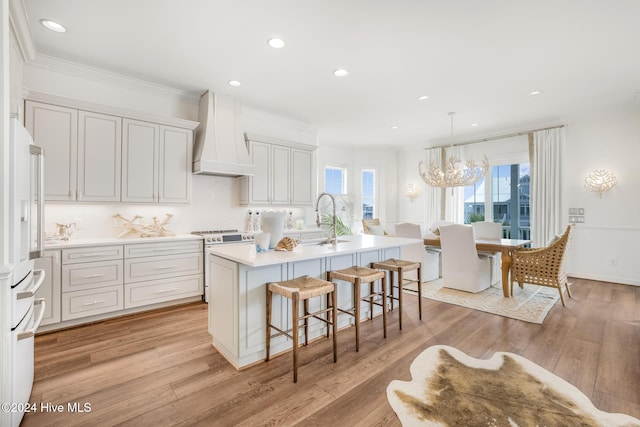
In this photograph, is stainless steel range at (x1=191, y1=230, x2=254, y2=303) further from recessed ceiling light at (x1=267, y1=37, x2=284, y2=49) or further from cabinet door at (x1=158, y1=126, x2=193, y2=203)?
recessed ceiling light at (x1=267, y1=37, x2=284, y2=49)

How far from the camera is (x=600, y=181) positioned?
16.0 feet

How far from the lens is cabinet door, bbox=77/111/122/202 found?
328 cm

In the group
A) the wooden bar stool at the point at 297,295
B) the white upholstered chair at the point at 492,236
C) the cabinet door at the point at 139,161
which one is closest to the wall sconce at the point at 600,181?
the white upholstered chair at the point at 492,236

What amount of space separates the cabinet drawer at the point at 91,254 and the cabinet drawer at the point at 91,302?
1.09ft

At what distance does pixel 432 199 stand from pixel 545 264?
10.8ft

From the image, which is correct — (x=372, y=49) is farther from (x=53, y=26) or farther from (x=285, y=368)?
(x=285, y=368)

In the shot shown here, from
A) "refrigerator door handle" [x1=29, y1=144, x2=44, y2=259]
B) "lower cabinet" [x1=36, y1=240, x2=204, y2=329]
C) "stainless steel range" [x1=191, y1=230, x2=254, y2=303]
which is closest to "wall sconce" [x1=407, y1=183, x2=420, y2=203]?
"stainless steel range" [x1=191, y1=230, x2=254, y2=303]

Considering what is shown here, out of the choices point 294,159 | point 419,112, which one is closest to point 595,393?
point 419,112

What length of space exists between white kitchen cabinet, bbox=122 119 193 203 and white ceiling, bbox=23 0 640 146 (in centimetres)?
67

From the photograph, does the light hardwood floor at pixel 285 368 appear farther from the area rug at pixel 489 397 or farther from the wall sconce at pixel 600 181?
the wall sconce at pixel 600 181

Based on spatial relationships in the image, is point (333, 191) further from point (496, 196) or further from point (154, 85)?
point (154, 85)

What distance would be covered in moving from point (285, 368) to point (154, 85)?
12.5 ft

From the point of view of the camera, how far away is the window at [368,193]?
25.1 feet

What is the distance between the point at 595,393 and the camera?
200 centimetres
